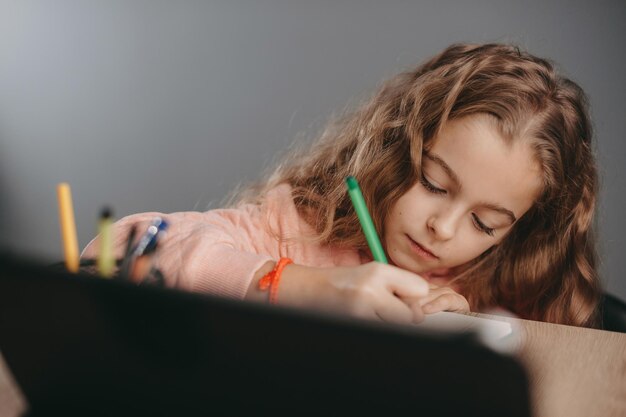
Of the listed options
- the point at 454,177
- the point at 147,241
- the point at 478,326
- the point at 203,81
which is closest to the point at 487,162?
the point at 454,177

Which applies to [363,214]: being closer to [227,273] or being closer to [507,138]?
[227,273]

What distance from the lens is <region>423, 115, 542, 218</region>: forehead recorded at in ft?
1.79

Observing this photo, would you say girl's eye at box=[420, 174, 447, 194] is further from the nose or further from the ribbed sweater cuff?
the ribbed sweater cuff

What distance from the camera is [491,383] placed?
0.60 ft

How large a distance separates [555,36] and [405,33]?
0.57 feet

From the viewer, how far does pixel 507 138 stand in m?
0.56

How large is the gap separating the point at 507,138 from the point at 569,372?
23cm

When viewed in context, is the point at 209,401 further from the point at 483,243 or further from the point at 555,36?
the point at 555,36

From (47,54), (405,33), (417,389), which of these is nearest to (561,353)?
(417,389)

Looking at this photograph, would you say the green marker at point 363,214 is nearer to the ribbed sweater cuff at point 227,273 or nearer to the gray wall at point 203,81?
the ribbed sweater cuff at point 227,273

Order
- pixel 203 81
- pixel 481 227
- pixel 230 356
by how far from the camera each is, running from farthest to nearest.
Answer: pixel 203 81, pixel 481 227, pixel 230 356

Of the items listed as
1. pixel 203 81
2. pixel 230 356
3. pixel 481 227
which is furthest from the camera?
pixel 203 81

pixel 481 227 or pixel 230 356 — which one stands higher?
pixel 230 356

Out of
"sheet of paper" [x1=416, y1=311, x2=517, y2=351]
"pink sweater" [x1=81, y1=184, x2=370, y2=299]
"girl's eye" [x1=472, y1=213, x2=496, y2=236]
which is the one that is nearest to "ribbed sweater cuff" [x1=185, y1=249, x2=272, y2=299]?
"pink sweater" [x1=81, y1=184, x2=370, y2=299]
